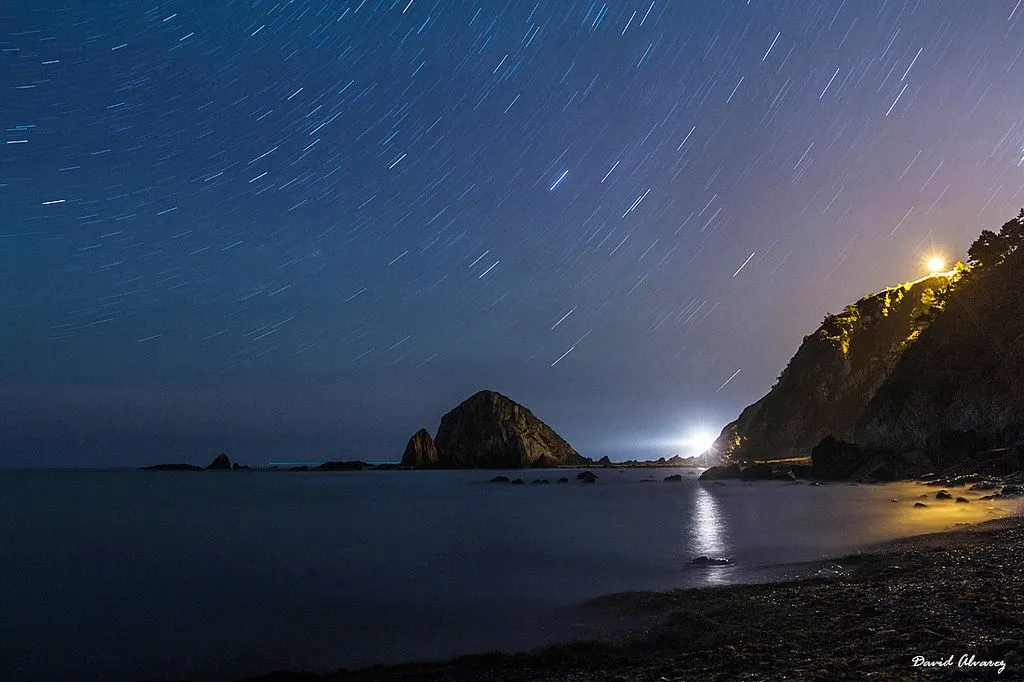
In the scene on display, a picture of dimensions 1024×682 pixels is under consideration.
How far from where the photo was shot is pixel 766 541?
24906mm

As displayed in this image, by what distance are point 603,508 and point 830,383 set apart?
257 feet

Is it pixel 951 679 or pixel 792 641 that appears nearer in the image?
pixel 951 679

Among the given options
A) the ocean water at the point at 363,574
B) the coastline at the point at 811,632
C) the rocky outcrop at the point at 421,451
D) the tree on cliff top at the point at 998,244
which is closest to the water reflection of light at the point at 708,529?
the ocean water at the point at 363,574

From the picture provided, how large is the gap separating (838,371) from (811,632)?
112 meters

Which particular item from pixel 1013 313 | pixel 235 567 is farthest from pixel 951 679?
pixel 1013 313

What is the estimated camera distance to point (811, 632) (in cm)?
1000

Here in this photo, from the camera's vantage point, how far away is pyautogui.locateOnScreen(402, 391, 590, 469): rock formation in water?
175 meters

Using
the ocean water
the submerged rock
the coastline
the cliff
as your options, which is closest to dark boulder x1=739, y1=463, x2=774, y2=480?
the submerged rock

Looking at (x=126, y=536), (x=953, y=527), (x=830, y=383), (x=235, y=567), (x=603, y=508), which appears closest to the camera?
(x=953, y=527)

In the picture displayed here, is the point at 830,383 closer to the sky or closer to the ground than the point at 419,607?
closer to the sky

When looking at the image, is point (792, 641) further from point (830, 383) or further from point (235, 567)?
point (830, 383)

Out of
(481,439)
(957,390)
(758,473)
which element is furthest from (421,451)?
(957,390)

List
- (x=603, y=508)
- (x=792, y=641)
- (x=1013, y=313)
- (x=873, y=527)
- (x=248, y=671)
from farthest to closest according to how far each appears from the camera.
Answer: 1. (x=1013, y=313)
2. (x=603, y=508)
3. (x=873, y=527)
4. (x=248, y=671)
5. (x=792, y=641)

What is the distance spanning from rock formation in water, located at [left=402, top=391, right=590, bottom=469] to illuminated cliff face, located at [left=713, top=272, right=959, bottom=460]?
69.2 meters
